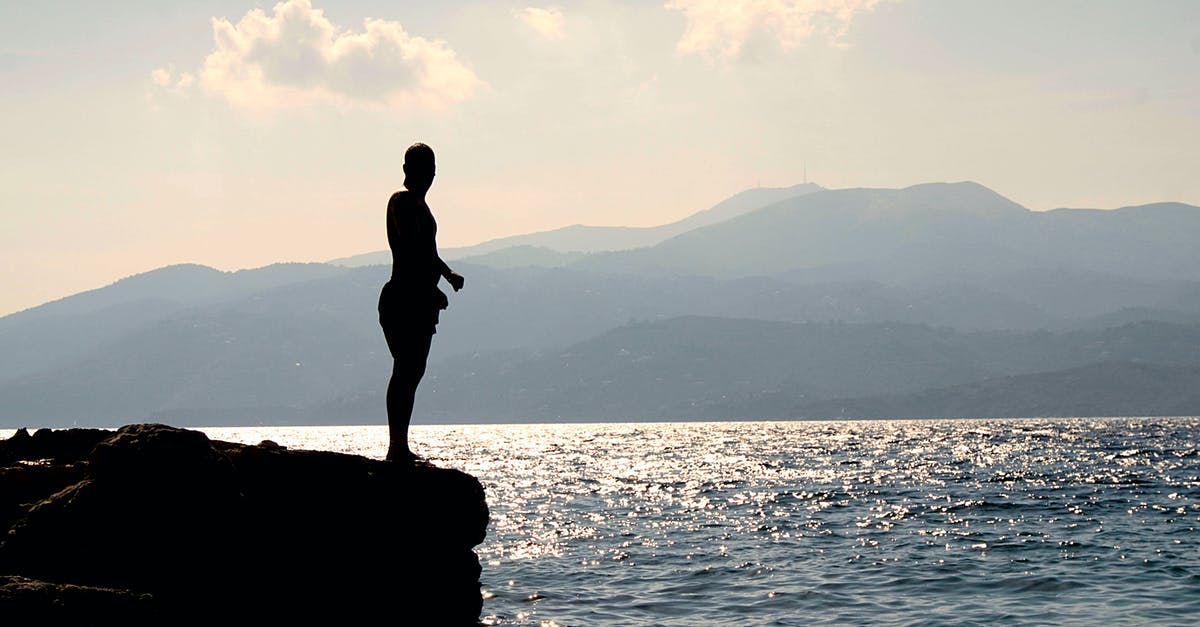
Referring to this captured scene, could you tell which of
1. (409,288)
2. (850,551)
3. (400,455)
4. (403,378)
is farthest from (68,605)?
(850,551)

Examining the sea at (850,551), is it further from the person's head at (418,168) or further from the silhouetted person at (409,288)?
the person's head at (418,168)

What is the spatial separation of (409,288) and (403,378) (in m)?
1.19

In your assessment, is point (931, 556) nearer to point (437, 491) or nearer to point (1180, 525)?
point (1180, 525)

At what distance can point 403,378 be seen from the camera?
13.7 metres

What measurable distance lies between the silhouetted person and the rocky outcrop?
3.89 ft

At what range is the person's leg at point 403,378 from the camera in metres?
13.5

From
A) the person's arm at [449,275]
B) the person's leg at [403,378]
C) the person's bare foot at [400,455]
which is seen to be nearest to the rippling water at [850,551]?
the person's bare foot at [400,455]

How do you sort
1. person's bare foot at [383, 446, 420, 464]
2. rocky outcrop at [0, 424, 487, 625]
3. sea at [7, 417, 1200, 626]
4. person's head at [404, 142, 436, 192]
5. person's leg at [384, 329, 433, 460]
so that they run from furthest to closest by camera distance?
1. sea at [7, 417, 1200, 626]
2. person's head at [404, 142, 436, 192]
3. person's leg at [384, 329, 433, 460]
4. person's bare foot at [383, 446, 420, 464]
5. rocky outcrop at [0, 424, 487, 625]

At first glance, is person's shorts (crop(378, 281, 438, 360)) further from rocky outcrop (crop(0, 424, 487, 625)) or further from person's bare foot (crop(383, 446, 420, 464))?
rocky outcrop (crop(0, 424, 487, 625))

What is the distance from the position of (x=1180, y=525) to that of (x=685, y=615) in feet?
61.4

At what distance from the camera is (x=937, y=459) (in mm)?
71750

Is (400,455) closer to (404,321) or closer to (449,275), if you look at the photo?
(404,321)

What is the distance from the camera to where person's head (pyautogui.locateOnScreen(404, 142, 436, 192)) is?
45.5 feet

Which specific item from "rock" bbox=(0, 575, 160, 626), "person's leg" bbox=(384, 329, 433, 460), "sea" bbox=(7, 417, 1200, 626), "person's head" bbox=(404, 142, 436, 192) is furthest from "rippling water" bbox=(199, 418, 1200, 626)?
"rock" bbox=(0, 575, 160, 626)
